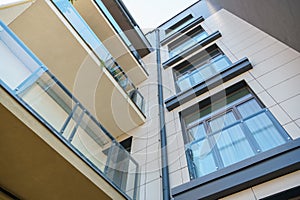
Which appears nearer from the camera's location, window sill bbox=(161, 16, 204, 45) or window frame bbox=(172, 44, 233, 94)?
window frame bbox=(172, 44, 233, 94)

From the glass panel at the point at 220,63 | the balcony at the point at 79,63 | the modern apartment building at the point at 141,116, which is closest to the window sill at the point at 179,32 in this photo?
the modern apartment building at the point at 141,116

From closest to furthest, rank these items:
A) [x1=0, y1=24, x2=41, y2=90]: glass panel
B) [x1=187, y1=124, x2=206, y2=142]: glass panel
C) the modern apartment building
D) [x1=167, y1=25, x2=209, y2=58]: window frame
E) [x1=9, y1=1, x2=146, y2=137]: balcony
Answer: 1. the modern apartment building
2. [x1=0, y1=24, x2=41, y2=90]: glass panel
3. [x1=187, y1=124, x2=206, y2=142]: glass panel
4. [x1=9, y1=1, x2=146, y2=137]: balcony
5. [x1=167, y1=25, x2=209, y2=58]: window frame

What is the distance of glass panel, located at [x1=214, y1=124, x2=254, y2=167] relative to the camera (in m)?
3.21

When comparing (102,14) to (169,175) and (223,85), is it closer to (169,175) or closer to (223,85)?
(223,85)

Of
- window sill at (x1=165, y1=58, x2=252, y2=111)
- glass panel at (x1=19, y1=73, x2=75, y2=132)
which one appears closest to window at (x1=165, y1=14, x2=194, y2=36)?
window sill at (x1=165, y1=58, x2=252, y2=111)

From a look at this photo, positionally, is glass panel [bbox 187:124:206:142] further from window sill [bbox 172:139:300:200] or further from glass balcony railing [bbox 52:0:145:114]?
glass balcony railing [bbox 52:0:145:114]

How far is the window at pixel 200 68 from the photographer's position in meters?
5.55

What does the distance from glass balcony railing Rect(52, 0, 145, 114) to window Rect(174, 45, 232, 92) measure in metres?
1.37

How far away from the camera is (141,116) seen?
5789 millimetres

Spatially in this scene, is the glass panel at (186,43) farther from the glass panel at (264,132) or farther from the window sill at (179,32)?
the glass panel at (264,132)

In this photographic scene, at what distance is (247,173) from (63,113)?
3647 millimetres

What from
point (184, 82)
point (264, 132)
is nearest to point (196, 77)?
point (184, 82)

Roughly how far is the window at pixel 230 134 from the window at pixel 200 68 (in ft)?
3.99

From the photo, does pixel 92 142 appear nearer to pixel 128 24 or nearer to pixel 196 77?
Answer: pixel 196 77
